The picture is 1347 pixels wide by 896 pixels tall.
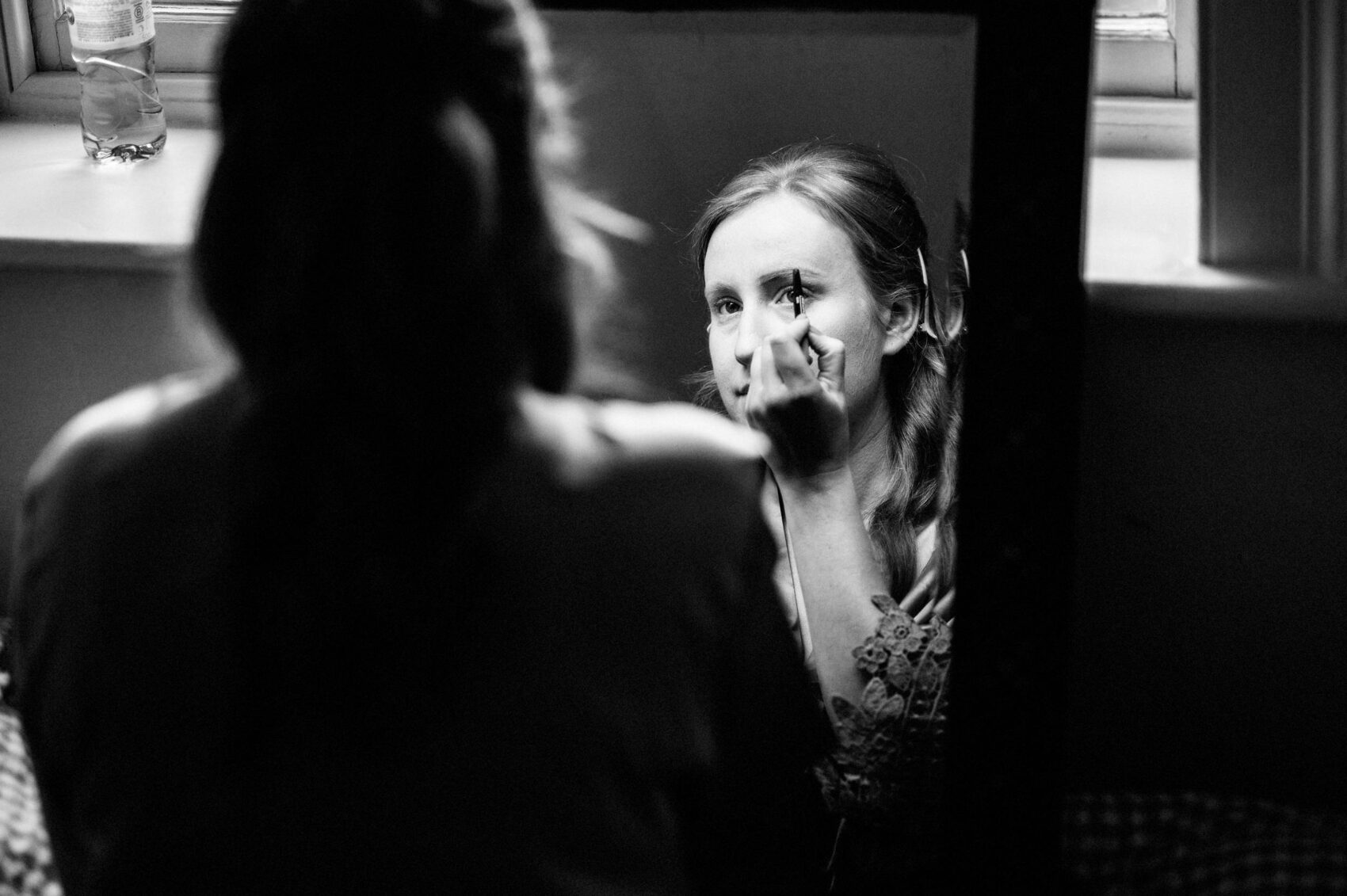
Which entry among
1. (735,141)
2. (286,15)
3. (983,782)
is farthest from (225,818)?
(735,141)

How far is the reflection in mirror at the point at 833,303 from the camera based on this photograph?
1.05 meters

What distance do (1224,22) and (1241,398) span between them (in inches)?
12.9

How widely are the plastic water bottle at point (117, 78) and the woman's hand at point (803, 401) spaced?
774 mm

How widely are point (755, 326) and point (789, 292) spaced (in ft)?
0.13

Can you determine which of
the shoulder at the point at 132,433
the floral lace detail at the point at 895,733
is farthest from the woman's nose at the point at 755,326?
the shoulder at the point at 132,433

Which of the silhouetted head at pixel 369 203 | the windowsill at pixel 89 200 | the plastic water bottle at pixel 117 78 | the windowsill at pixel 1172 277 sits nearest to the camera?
the silhouetted head at pixel 369 203

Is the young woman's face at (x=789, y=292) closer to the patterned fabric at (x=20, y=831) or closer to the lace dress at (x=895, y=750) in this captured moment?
the lace dress at (x=895, y=750)

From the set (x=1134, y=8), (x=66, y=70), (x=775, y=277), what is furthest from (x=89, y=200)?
(x=1134, y=8)

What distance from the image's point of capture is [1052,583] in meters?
1.02

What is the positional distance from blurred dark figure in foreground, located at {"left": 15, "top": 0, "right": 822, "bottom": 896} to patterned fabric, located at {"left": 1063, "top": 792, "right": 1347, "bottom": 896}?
496 mm

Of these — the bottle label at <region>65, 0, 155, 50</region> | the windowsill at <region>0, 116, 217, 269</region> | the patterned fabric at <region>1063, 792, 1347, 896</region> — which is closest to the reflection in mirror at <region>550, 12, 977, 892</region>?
the patterned fabric at <region>1063, 792, 1347, 896</region>

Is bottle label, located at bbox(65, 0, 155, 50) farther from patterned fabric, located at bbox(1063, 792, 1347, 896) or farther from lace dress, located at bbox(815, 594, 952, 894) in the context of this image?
patterned fabric, located at bbox(1063, 792, 1347, 896)

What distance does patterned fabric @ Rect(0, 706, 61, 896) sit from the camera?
39.5 inches

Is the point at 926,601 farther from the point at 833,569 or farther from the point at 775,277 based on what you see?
the point at 775,277
